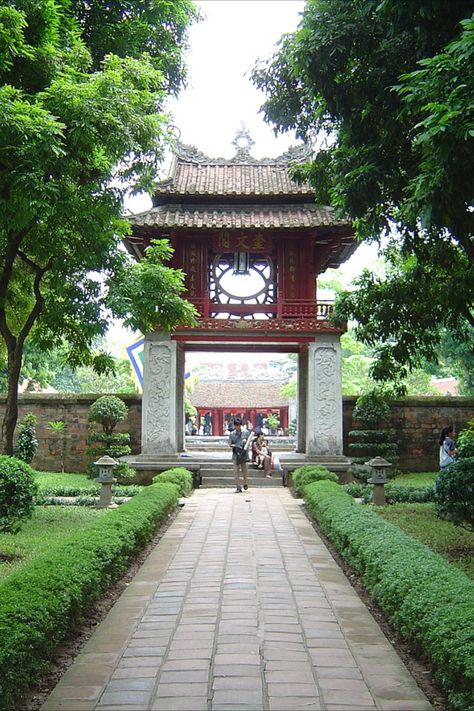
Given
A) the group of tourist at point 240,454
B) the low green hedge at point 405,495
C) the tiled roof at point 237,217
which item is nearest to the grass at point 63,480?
the group of tourist at point 240,454

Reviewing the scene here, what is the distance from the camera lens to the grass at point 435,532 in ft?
23.4

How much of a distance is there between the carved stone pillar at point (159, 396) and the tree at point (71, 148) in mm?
5908

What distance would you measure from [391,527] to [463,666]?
3.76m

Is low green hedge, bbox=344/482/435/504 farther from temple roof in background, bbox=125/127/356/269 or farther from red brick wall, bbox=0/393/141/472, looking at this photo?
red brick wall, bbox=0/393/141/472

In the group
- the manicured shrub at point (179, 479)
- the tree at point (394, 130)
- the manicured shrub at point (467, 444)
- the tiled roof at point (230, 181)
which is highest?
the tiled roof at point (230, 181)

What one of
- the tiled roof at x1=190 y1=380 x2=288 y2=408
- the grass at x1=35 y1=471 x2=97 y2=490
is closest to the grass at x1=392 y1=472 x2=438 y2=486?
the grass at x1=35 y1=471 x2=97 y2=490

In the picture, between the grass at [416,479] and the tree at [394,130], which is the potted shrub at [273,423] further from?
the tree at [394,130]

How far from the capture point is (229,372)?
1631 inches

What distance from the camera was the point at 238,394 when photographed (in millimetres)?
38125

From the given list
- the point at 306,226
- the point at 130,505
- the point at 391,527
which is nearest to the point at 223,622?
the point at 391,527

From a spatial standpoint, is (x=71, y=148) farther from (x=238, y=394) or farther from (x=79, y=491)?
(x=238, y=394)

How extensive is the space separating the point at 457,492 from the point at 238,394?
31.0 m

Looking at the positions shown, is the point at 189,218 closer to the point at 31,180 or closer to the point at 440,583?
the point at 31,180

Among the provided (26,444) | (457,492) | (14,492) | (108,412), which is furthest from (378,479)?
(26,444)
